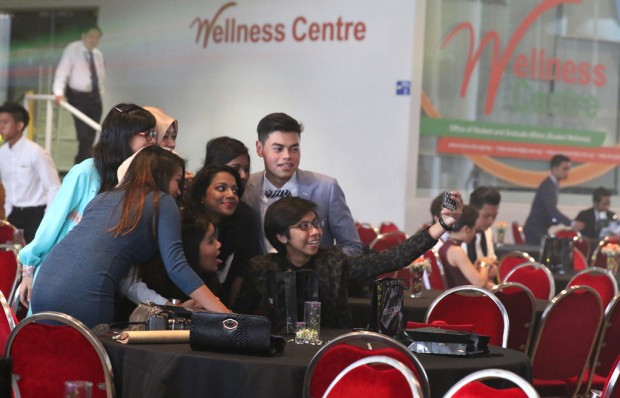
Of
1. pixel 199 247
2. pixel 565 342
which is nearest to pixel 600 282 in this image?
pixel 565 342

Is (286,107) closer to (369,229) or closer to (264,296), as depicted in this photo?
(369,229)

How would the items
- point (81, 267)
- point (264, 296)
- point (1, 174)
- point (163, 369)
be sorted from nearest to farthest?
point (163, 369), point (81, 267), point (264, 296), point (1, 174)

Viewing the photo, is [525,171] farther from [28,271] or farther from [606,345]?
[28,271]

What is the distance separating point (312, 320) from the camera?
4.25 m

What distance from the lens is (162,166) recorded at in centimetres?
443

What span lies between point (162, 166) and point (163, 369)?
3.05ft

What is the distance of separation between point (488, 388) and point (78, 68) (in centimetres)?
1301

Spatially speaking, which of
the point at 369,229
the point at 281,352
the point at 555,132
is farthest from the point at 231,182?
the point at 555,132

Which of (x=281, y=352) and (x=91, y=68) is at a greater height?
(x=91, y=68)

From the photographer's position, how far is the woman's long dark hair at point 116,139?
4.96 m

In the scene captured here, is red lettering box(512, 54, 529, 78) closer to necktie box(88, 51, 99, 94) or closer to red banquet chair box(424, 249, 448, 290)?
necktie box(88, 51, 99, 94)

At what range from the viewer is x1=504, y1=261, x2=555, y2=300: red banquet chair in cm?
704

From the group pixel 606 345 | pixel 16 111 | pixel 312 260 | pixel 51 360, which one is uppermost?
pixel 16 111

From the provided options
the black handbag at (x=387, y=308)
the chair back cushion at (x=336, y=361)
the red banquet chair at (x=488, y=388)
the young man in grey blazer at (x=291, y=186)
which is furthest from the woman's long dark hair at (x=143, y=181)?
the red banquet chair at (x=488, y=388)
